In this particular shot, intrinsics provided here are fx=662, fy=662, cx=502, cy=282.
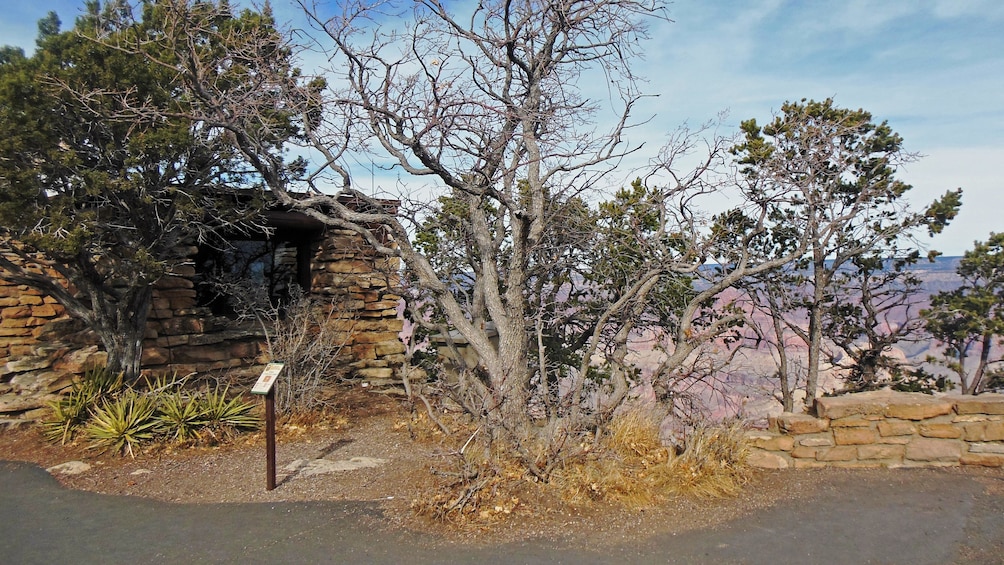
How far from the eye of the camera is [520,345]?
6465mm

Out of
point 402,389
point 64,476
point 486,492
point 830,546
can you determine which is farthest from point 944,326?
point 64,476

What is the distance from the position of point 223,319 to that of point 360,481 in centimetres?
511

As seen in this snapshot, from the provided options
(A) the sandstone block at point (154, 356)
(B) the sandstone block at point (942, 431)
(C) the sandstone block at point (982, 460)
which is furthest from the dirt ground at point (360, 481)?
(A) the sandstone block at point (154, 356)

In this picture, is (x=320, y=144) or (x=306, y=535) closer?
(x=306, y=535)

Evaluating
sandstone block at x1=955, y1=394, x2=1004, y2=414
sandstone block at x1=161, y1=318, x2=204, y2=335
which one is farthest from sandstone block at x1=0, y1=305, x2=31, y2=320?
sandstone block at x1=955, y1=394, x2=1004, y2=414

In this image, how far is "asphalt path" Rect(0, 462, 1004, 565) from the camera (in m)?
4.57

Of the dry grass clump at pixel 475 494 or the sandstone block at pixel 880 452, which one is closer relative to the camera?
the dry grass clump at pixel 475 494

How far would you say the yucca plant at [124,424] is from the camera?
7007mm

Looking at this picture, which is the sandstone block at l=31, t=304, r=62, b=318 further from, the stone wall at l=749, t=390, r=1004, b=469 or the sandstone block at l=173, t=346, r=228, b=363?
the stone wall at l=749, t=390, r=1004, b=469

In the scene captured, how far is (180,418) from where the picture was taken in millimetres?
7336

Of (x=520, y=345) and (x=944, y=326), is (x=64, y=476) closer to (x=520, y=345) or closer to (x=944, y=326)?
(x=520, y=345)

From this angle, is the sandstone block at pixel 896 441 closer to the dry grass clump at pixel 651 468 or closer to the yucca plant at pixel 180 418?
the dry grass clump at pixel 651 468

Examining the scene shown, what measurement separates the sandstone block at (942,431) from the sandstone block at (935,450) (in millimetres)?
48

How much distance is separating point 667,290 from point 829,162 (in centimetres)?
253
